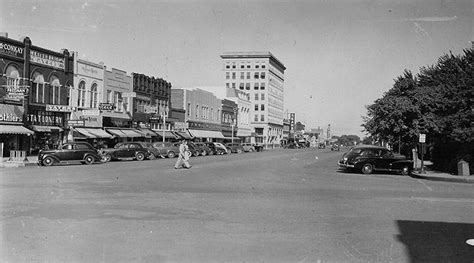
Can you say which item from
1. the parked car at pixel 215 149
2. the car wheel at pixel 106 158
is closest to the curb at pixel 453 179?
the car wheel at pixel 106 158

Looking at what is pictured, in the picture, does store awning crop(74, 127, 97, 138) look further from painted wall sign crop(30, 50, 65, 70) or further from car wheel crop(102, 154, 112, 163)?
car wheel crop(102, 154, 112, 163)

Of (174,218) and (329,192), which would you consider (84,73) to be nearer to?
(329,192)

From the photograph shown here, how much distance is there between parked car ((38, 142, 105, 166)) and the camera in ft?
92.5

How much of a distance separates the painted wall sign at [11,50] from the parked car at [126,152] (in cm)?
1038

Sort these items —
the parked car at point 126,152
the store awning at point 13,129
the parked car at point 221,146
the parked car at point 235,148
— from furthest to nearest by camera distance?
the parked car at point 235,148, the parked car at point 221,146, the parked car at point 126,152, the store awning at point 13,129

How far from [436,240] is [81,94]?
41.5 meters

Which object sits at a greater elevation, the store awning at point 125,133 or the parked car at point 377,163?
the store awning at point 125,133

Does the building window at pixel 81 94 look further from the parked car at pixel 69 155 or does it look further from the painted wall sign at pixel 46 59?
the parked car at pixel 69 155

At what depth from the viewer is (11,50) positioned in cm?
3616


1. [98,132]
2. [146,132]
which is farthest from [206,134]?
[98,132]

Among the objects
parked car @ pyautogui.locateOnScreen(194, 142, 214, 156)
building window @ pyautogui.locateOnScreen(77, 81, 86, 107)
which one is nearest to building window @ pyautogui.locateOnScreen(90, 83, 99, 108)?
building window @ pyautogui.locateOnScreen(77, 81, 86, 107)

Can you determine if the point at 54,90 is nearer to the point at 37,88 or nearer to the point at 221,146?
the point at 37,88

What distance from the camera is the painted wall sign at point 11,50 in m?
35.3

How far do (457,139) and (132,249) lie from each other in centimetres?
2086
